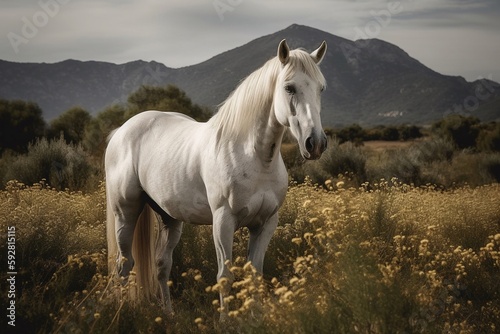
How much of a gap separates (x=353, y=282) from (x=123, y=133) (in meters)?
3.17

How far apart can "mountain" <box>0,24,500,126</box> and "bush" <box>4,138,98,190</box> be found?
4183 inches

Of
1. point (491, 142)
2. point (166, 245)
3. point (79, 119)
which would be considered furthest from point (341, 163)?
point (79, 119)

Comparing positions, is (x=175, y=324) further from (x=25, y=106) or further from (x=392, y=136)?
(x=392, y=136)

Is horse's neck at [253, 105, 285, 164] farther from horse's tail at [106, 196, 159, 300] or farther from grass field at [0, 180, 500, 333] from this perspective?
horse's tail at [106, 196, 159, 300]

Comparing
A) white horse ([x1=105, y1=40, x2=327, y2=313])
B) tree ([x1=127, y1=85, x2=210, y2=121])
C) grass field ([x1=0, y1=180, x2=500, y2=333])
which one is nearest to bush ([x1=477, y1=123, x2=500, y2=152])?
grass field ([x1=0, y1=180, x2=500, y2=333])

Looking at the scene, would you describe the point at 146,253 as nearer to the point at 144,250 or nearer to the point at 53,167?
the point at 144,250

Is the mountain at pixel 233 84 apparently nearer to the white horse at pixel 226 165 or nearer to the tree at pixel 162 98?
the tree at pixel 162 98

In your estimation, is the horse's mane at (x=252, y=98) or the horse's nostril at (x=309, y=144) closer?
the horse's nostril at (x=309, y=144)

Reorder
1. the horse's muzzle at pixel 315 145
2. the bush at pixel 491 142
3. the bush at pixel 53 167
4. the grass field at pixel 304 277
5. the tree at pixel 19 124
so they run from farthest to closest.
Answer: the tree at pixel 19 124
the bush at pixel 491 142
the bush at pixel 53 167
the horse's muzzle at pixel 315 145
the grass field at pixel 304 277

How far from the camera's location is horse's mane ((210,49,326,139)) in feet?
12.5

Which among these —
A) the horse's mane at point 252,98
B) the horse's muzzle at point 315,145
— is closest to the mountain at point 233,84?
the horse's mane at point 252,98

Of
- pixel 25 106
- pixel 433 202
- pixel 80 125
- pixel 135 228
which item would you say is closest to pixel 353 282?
pixel 135 228

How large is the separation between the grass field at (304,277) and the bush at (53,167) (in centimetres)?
346

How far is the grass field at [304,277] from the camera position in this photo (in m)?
2.94
